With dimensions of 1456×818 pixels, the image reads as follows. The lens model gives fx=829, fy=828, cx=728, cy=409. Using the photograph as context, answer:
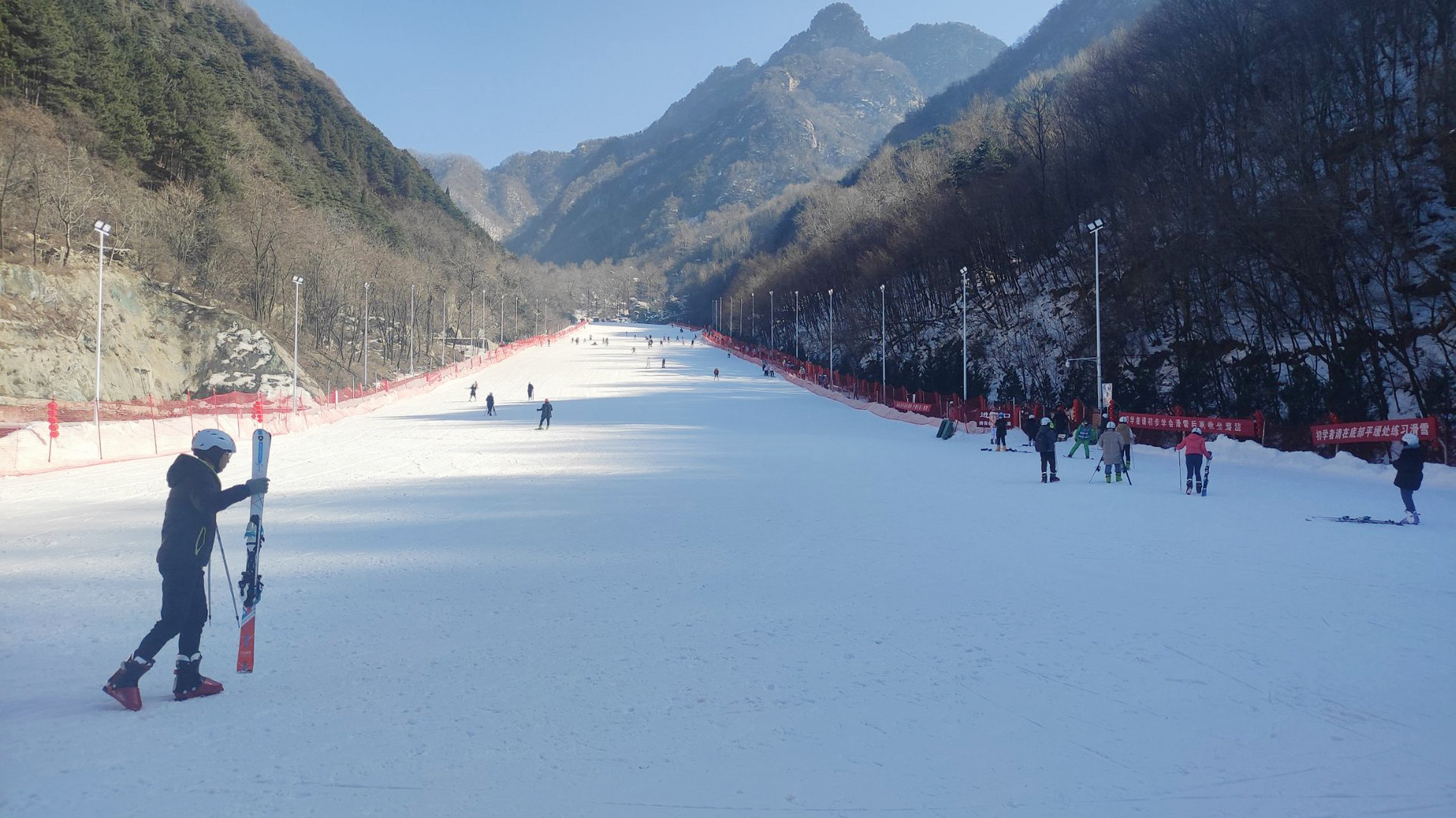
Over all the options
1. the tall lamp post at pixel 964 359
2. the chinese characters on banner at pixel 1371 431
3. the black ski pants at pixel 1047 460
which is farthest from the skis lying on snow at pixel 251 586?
the tall lamp post at pixel 964 359

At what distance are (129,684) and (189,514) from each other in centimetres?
110

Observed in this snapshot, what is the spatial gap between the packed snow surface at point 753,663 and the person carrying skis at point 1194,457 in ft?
5.72

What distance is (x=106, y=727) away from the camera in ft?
16.1

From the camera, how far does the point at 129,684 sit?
17.0 ft

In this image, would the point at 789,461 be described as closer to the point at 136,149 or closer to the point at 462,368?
the point at 462,368

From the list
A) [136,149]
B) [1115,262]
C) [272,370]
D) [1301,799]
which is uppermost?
[136,149]

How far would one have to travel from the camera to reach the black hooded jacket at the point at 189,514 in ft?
17.1

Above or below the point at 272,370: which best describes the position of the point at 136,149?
above

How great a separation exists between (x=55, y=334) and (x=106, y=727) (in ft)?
130

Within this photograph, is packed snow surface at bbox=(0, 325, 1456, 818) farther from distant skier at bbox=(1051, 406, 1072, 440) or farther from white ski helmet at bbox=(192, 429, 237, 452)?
distant skier at bbox=(1051, 406, 1072, 440)

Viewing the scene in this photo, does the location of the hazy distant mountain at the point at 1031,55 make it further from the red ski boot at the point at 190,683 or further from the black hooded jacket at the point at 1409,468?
the red ski boot at the point at 190,683

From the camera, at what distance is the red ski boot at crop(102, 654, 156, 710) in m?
5.15

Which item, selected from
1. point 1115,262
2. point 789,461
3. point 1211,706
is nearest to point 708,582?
point 1211,706

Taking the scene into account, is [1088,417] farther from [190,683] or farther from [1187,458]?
[190,683]
